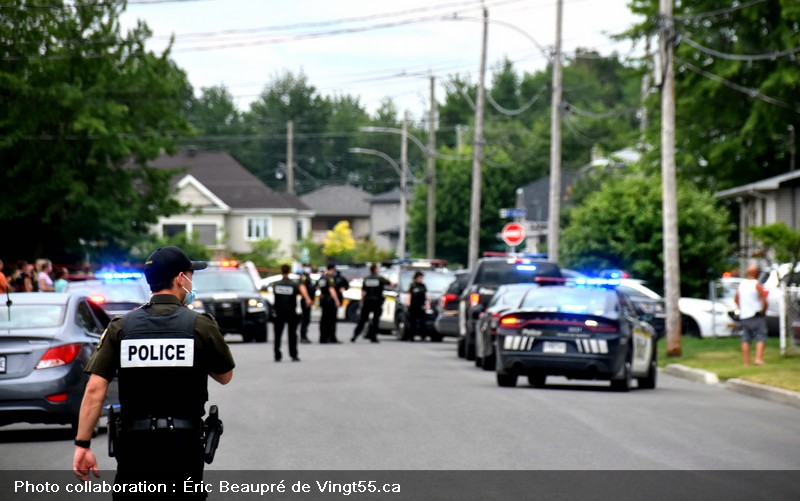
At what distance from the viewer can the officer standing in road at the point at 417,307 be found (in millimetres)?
37688

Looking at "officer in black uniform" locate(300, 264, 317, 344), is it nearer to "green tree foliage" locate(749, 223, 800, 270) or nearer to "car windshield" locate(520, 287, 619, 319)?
"green tree foliage" locate(749, 223, 800, 270)

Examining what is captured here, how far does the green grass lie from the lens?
23266 millimetres

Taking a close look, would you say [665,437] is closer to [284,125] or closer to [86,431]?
[86,431]

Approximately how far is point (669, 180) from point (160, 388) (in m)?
24.2

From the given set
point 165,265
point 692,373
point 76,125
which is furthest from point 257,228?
point 165,265

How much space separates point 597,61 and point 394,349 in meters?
105

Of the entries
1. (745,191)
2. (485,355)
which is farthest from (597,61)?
(485,355)

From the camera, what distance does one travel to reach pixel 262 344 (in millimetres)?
36625

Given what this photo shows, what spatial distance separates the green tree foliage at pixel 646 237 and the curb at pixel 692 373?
45.2 feet

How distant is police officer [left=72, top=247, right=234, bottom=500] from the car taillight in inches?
303

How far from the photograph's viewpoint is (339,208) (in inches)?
5010

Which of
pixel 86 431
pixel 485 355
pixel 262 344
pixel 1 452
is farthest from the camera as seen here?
pixel 262 344

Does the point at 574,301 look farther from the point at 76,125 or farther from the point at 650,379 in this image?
the point at 76,125

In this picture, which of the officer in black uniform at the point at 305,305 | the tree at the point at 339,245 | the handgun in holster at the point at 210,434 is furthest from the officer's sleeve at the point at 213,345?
the tree at the point at 339,245
